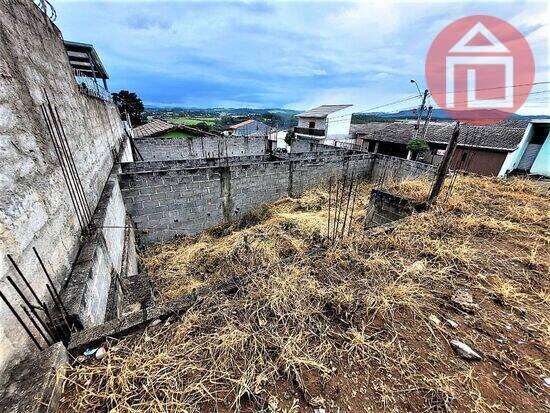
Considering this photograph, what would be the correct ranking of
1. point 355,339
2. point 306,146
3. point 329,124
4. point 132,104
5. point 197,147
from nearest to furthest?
point 355,339
point 197,147
point 306,146
point 329,124
point 132,104

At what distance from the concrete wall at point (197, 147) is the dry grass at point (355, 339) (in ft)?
35.1

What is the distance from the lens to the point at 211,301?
81.6 inches

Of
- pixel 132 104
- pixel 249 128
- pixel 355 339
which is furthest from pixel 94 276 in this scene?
pixel 249 128

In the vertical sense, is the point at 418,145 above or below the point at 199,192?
above

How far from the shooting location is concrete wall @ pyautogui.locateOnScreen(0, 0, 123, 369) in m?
1.48

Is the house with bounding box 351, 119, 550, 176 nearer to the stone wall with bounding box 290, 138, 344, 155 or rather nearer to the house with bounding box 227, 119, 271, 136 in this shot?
the stone wall with bounding box 290, 138, 344, 155

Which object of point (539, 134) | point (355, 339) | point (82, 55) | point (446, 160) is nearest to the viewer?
point (355, 339)

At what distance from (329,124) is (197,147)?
51.7 feet

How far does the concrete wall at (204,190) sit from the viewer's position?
5.85 meters

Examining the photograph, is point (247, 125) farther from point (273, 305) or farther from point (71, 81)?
point (273, 305)

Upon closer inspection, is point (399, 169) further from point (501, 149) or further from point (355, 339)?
point (355, 339)

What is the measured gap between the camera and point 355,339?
1747 millimetres

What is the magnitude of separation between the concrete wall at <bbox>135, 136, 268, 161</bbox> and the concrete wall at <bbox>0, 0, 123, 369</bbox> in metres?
9.43

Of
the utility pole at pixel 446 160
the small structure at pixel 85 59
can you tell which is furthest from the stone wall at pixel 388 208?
the small structure at pixel 85 59
